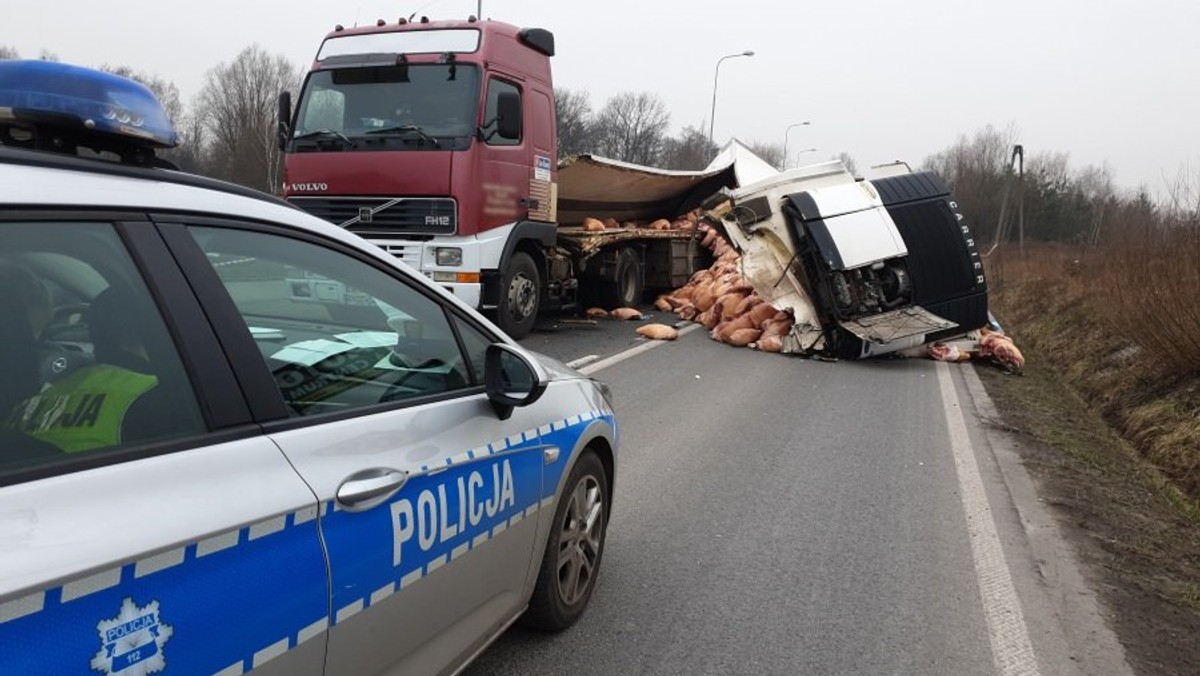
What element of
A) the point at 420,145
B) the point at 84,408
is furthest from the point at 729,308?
the point at 84,408

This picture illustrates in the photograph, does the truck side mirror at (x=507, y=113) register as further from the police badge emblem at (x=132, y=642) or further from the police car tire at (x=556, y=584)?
the police badge emblem at (x=132, y=642)

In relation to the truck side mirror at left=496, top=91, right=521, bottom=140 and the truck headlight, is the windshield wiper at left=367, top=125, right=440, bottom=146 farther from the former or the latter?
the truck headlight

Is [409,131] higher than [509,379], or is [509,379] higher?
[409,131]

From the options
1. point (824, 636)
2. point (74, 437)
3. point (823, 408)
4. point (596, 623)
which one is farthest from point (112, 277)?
point (823, 408)

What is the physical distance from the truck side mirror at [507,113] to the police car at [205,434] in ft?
21.9

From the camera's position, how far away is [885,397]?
8.28 m

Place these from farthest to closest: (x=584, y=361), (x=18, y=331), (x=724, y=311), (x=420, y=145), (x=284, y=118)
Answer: (x=724, y=311) < (x=284, y=118) < (x=584, y=361) < (x=420, y=145) < (x=18, y=331)

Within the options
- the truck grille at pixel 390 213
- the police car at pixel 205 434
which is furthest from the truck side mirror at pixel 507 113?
the police car at pixel 205 434

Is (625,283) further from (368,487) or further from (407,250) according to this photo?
(368,487)

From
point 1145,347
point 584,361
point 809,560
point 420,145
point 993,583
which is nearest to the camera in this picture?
point 993,583

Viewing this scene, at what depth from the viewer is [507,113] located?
8.85 meters

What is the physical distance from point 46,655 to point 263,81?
269ft

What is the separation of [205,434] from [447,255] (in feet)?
24.0

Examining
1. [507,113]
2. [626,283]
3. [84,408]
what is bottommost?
[626,283]
